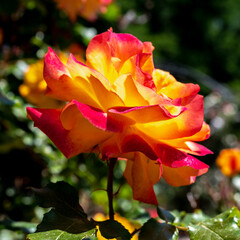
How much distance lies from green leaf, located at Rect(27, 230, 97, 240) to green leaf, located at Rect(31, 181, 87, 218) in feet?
0.14

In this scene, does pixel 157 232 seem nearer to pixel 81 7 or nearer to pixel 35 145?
pixel 35 145

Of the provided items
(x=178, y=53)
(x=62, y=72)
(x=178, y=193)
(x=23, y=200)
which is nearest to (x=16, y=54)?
(x=23, y=200)

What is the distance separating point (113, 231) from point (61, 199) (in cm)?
9

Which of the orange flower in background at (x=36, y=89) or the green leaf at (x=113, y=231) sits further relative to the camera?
the orange flower in background at (x=36, y=89)

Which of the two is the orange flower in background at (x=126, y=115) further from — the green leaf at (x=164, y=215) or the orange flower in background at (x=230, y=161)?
the orange flower in background at (x=230, y=161)

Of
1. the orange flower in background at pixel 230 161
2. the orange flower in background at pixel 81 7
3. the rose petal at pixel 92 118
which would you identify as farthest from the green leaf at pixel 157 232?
the orange flower in background at pixel 230 161

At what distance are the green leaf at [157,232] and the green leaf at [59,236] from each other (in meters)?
0.08

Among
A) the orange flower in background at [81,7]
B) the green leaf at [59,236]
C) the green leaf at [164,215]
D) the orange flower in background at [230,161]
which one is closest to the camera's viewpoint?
the green leaf at [59,236]

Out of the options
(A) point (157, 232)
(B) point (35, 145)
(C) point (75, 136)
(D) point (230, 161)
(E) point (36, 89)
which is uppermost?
(C) point (75, 136)

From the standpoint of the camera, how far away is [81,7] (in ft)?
3.92

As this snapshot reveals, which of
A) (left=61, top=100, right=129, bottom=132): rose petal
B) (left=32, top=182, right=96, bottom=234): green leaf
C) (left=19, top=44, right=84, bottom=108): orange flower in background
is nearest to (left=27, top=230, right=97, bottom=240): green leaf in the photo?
(left=32, top=182, right=96, bottom=234): green leaf

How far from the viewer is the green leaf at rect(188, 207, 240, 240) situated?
0.44 meters

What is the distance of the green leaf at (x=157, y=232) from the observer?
1.52ft

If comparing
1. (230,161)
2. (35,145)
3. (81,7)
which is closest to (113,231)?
(35,145)
